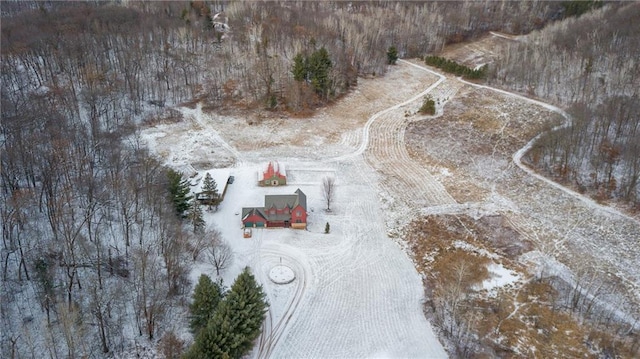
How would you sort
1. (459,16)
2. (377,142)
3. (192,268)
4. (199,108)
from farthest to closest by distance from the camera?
(459,16)
(199,108)
(377,142)
(192,268)

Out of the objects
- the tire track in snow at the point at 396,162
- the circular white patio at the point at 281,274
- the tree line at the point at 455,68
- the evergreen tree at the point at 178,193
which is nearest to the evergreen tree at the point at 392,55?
the tree line at the point at 455,68

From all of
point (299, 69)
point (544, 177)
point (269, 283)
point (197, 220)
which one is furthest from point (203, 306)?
point (299, 69)

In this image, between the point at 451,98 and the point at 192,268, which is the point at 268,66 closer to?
the point at 451,98

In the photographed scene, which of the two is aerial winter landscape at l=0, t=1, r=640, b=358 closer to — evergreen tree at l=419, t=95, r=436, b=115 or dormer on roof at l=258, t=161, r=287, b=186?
dormer on roof at l=258, t=161, r=287, b=186

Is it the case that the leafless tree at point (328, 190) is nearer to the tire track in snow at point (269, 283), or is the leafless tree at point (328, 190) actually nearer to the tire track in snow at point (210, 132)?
the tire track in snow at point (269, 283)

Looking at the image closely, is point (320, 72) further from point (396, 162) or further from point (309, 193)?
point (309, 193)

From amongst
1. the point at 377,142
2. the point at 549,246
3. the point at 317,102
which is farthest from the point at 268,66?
the point at 549,246

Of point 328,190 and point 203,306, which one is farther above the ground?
point 328,190

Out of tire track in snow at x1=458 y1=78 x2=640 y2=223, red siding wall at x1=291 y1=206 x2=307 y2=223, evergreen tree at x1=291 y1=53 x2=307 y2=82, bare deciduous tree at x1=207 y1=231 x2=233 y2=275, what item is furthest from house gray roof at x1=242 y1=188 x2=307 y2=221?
evergreen tree at x1=291 y1=53 x2=307 y2=82
